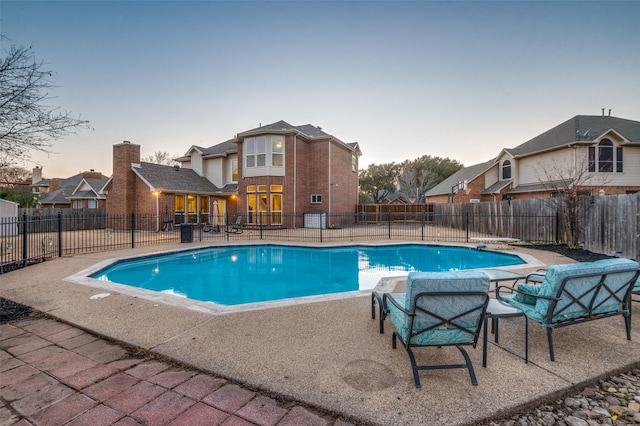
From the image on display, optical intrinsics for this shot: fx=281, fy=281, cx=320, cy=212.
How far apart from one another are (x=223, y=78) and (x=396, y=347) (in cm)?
1717

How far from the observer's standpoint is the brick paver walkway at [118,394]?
1.99 m

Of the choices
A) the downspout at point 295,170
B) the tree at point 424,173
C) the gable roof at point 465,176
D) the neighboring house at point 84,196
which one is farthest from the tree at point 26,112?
the tree at point 424,173

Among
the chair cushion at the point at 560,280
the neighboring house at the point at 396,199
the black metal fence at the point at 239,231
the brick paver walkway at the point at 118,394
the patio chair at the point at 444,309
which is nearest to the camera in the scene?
the brick paver walkway at the point at 118,394

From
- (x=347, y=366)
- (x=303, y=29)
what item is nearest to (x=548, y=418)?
(x=347, y=366)

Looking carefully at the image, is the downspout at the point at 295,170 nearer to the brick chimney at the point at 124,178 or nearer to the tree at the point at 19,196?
the brick chimney at the point at 124,178

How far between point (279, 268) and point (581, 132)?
21.1 m

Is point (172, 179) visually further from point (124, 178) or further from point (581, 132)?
point (581, 132)

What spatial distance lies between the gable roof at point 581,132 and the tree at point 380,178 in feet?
82.7

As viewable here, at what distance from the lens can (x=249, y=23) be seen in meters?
12.6

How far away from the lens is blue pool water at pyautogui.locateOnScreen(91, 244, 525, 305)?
7.23 m

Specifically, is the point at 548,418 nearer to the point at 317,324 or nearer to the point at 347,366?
the point at 347,366

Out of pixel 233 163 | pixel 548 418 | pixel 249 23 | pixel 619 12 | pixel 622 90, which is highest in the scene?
pixel 249 23

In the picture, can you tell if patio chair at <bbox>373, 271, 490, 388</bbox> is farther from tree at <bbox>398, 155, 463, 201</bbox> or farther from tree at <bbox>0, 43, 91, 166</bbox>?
tree at <bbox>398, 155, 463, 201</bbox>

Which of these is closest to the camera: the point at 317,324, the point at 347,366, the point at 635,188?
the point at 347,366
